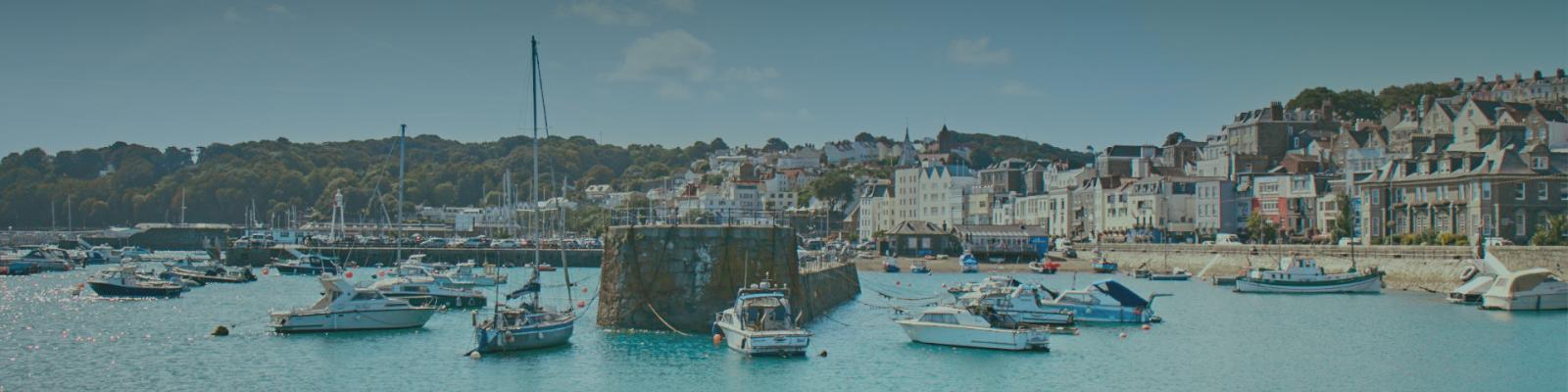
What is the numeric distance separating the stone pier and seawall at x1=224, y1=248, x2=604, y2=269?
73570 mm

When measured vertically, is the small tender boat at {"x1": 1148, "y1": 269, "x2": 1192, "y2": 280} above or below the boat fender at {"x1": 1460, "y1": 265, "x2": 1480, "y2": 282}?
below

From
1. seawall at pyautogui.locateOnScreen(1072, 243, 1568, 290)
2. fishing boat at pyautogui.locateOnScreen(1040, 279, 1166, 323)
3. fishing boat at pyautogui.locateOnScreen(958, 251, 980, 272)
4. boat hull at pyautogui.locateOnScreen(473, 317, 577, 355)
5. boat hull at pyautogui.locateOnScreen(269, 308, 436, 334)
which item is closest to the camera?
boat hull at pyautogui.locateOnScreen(473, 317, 577, 355)

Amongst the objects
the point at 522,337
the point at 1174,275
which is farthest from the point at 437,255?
the point at 522,337

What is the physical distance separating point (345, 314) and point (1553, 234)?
52.1 metres

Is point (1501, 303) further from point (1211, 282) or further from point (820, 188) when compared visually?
point (820, 188)

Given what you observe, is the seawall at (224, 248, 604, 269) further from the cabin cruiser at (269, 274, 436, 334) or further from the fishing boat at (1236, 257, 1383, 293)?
the cabin cruiser at (269, 274, 436, 334)

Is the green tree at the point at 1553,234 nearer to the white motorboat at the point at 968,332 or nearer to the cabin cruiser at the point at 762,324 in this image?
the white motorboat at the point at 968,332

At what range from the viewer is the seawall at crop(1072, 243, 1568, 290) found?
200 feet

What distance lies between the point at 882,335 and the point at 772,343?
8451mm

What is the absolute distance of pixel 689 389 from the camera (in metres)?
32.1

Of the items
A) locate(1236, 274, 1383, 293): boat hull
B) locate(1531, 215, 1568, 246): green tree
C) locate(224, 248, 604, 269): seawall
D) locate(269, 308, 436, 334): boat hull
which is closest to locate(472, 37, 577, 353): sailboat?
locate(269, 308, 436, 334): boat hull

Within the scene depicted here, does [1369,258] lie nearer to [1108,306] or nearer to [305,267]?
[1108,306]

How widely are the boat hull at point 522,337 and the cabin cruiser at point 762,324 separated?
4232 millimetres

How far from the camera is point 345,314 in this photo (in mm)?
44250
